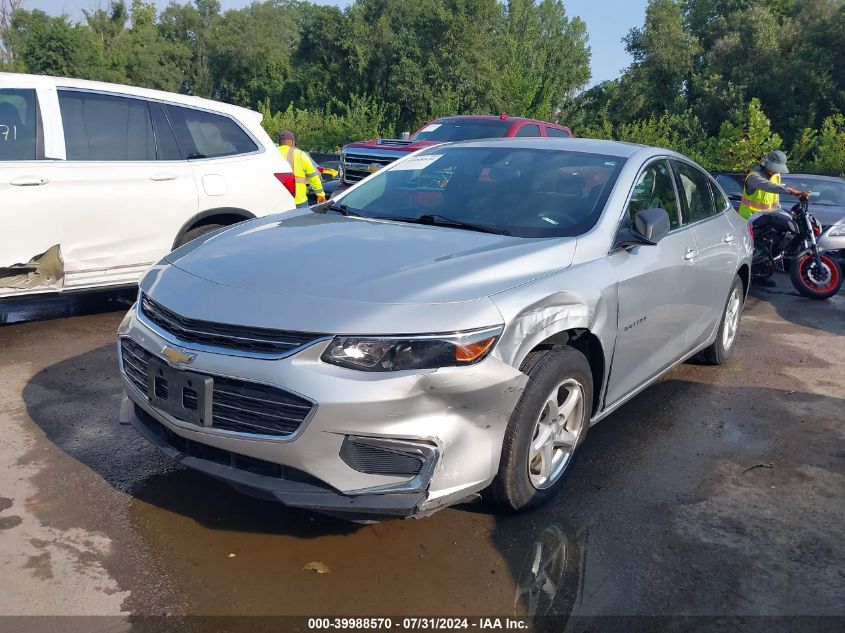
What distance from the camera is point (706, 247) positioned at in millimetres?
5395

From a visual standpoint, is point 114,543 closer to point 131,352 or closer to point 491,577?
point 131,352

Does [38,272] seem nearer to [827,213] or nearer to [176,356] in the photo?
[176,356]

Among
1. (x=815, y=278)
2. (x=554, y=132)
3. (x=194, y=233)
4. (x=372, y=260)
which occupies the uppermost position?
(x=554, y=132)

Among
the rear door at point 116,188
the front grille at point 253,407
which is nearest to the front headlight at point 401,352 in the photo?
the front grille at point 253,407

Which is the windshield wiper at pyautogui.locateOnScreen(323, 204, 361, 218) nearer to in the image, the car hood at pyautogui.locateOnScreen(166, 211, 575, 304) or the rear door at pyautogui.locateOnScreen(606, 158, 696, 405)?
the car hood at pyautogui.locateOnScreen(166, 211, 575, 304)

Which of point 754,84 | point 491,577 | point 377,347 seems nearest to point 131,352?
point 377,347

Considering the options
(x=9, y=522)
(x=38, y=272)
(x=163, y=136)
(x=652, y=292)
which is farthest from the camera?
(x=163, y=136)

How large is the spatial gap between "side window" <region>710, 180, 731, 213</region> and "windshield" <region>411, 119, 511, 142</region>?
6247 millimetres

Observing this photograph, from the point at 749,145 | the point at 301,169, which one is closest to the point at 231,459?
the point at 301,169

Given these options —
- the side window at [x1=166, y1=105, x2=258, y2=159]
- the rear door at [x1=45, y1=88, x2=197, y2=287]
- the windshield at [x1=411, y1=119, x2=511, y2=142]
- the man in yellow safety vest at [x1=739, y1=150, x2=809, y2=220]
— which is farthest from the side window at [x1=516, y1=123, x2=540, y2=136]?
the rear door at [x1=45, y1=88, x2=197, y2=287]

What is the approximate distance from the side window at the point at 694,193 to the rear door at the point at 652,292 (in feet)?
0.59

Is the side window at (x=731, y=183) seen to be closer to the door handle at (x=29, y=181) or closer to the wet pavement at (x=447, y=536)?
the wet pavement at (x=447, y=536)

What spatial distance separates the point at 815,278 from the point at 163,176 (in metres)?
7.66

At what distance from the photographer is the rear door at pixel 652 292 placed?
14.0ft
